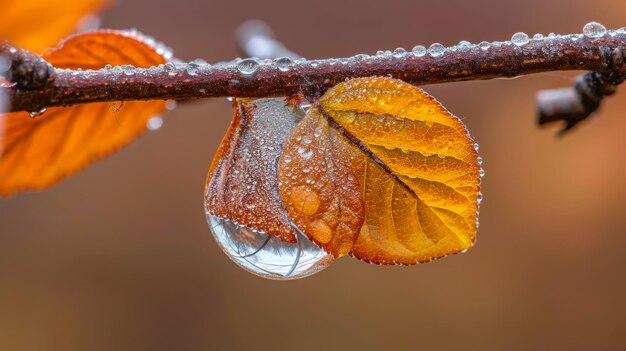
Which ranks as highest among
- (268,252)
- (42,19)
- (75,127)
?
(42,19)

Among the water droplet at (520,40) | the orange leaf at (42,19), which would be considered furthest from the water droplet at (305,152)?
the orange leaf at (42,19)

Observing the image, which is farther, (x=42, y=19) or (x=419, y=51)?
(x=42, y=19)


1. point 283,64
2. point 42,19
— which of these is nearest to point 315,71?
point 283,64

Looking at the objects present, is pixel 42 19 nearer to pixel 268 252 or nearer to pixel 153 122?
pixel 153 122

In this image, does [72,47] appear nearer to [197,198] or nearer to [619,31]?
[619,31]

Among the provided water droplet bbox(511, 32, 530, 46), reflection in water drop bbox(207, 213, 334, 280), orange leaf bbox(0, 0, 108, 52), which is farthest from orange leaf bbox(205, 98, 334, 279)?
orange leaf bbox(0, 0, 108, 52)

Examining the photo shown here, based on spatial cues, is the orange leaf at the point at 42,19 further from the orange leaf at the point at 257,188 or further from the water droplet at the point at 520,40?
the water droplet at the point at 520,40

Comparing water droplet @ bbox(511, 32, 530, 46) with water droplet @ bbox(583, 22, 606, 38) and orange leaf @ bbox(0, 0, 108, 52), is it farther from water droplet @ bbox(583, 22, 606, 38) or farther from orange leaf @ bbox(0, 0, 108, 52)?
orange leaf @ bbox(0, 0, 108, 52)
